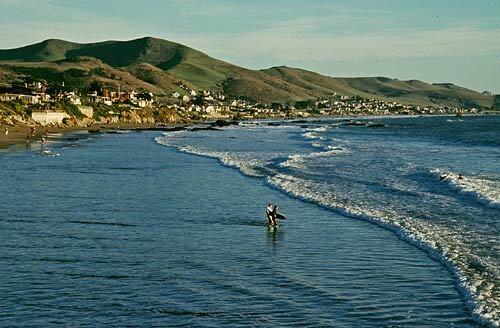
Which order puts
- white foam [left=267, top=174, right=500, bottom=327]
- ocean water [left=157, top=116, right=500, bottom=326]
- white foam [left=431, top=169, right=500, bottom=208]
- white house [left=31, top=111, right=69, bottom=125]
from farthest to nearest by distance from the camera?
white house [left=31, top=111, right=69, bottom=125] < white foam [left=431, top=169, right=500, bottom=208] < ocean water [left=157, top=116, right=500, bottom=326] < white foam [left=267, top=174, right=500, bottom=327]

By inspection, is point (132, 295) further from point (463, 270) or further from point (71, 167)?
point (71, 167)

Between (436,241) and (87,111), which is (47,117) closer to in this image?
(87,111)

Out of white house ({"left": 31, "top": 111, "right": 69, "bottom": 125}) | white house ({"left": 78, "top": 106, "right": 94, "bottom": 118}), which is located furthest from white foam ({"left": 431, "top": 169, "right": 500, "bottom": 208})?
white house ({"left": 78, "top": 106, "right": 94, "bottom": 118})

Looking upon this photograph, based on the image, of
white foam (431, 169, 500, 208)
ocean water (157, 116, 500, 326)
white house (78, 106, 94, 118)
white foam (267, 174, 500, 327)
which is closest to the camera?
white foam (267, 174, 500, 327)

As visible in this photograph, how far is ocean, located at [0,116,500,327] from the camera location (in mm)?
14594

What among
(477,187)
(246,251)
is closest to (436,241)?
(246,251)

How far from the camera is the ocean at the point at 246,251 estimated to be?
47.9 ft

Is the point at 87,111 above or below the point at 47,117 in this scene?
above

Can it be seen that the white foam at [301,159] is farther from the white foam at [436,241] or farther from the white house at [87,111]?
the white house at [87,111]

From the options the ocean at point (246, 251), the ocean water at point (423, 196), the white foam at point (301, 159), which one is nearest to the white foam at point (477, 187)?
the ocean water at point (423, 196)

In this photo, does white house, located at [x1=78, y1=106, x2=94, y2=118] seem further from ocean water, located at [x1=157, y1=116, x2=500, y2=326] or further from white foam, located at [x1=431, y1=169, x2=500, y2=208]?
white foam, located at [x1=431, y1=169, x2=500, y2=208]

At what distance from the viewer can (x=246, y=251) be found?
68.0 ft

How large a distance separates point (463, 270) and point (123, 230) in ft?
39.0

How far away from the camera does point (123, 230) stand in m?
23.9
